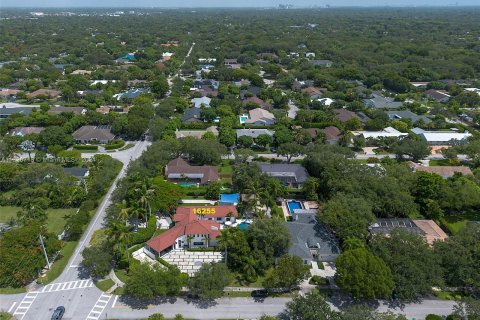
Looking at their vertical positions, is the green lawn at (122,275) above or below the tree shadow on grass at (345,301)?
above

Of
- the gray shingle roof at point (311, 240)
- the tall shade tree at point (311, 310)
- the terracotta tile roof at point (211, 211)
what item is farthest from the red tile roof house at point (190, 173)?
the tall shade tree at point (311, 310)

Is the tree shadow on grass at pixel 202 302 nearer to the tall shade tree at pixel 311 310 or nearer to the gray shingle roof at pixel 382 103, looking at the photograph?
the tall shade tree at pixel 311 310

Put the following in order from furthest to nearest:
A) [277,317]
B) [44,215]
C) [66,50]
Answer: [66,50] < [44,215] < [277,317]

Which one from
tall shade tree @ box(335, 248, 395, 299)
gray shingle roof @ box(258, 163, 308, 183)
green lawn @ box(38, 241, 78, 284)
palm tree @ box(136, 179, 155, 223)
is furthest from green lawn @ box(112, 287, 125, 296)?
gray shingle roof @ box(258, 163, 308, 183)

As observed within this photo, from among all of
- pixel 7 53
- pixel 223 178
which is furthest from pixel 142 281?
pixel 7 53

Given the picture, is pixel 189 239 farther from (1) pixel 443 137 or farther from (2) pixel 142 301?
(1) pixel 443 137

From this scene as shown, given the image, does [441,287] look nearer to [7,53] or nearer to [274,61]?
[274,61]

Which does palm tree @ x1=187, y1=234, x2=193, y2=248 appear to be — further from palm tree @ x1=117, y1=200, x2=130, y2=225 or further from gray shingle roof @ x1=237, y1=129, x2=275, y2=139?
gray shingle roof @ x1=237, y1=129, x2=275, y2=139
